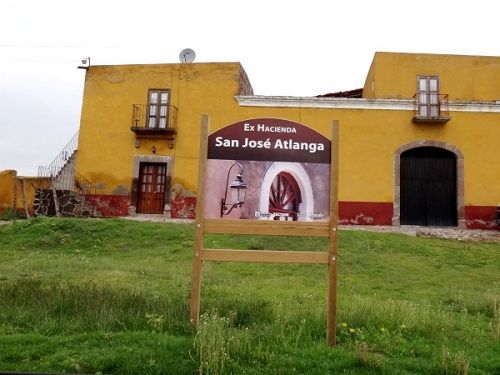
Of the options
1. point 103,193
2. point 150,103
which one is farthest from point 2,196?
point 150,103

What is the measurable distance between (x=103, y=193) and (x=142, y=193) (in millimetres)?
1620

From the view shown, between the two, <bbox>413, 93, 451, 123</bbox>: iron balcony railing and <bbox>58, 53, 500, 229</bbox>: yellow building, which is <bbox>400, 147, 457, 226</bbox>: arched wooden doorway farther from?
<bbox>413, 93, 451, 123</bbox>: iron balcony railing

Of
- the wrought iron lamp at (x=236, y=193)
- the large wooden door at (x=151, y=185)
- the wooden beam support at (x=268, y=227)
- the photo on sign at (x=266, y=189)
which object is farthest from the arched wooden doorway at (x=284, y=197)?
the large wooden door at (x=151, y=185)

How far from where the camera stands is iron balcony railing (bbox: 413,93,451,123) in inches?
766

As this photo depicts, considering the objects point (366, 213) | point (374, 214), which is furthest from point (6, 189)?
point (374, 214)

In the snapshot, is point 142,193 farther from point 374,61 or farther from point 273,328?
point 273,328

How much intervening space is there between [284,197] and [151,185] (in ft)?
52.1

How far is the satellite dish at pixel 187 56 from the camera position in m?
22.5

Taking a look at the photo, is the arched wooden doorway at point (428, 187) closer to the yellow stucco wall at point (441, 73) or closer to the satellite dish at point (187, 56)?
the yellow stucco wall at point (441, 73)

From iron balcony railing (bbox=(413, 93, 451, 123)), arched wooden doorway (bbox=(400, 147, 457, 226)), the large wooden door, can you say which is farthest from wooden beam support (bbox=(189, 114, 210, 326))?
iron balcony railing (bbox=(413, 93, 451, 123))

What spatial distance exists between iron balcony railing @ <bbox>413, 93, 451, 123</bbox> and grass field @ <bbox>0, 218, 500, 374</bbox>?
1054 cm

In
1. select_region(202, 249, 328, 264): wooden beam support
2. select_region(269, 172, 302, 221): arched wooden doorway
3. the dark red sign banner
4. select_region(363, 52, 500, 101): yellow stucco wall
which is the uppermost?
select_region(363, 52, 500, 101): yellow stucco wall

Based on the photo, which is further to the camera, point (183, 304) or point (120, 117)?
point (120, 117)

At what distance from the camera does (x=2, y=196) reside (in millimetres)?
21125
